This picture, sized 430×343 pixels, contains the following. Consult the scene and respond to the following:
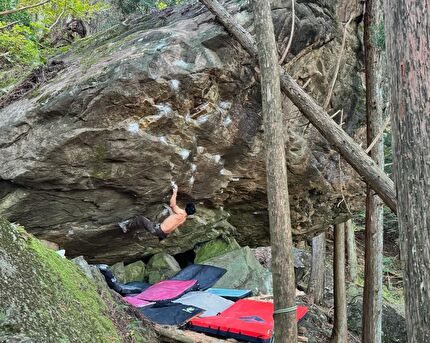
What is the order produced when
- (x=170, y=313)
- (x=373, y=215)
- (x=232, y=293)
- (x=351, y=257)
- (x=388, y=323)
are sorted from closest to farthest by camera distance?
Result: (x=373, y=215)
(x=170, y=313)
(x=232, y=293)
(x=388, y=323)
(x=351, y=257)

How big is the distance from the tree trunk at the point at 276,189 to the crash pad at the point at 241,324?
3.75ft

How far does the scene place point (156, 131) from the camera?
6570 millimetres

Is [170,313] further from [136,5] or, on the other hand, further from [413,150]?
[136,5]

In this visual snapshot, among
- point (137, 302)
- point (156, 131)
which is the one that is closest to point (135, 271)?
point (137, 302)

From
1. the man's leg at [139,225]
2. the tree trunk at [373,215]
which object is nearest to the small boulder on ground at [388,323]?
the tree trunk at [373,215]

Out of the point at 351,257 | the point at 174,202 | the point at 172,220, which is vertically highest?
the point at 174,202

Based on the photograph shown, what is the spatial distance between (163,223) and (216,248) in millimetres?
2564

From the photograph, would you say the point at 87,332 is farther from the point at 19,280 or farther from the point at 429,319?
the point at 429,319

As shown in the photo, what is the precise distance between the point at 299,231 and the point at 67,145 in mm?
5276

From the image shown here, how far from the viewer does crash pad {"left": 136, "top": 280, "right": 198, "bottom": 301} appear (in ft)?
25.0

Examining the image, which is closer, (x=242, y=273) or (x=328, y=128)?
(x=328, y=128)

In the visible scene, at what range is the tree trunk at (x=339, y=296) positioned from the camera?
324 inches

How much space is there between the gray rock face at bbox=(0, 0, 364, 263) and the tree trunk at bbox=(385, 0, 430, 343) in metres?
4.17

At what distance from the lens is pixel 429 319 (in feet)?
7.81
